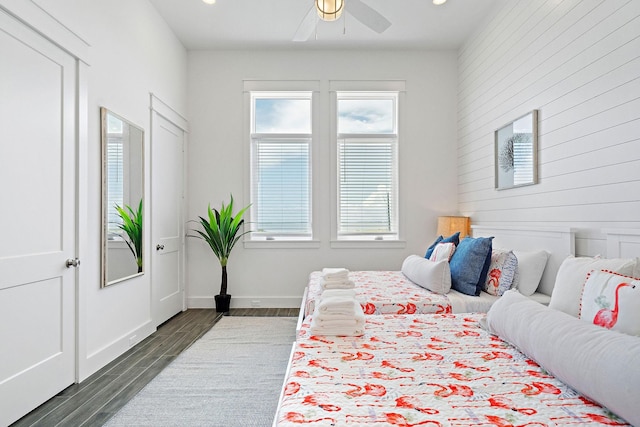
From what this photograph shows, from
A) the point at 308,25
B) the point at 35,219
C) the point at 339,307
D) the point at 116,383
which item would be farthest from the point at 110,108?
the point at 339,307

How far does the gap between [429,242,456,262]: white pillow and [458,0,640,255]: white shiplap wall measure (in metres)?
0.61

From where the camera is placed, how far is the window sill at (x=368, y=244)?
4785 mm

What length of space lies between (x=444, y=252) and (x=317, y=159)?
2059 millimetres

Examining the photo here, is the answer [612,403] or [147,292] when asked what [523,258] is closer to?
[612,403]

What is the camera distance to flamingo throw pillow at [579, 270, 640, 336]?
4.70 feet

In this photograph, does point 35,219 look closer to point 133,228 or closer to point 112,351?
point 133,228

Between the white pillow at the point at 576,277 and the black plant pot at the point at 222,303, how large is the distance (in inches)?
135

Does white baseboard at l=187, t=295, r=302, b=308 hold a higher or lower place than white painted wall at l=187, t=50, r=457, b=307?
lower

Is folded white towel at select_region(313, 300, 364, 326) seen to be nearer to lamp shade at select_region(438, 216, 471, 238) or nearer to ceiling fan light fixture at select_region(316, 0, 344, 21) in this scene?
ceiling fan light fixture at select_region(316, 0, 344, 21)

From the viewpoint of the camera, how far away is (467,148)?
4.50 meters

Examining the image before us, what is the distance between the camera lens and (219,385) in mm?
2543

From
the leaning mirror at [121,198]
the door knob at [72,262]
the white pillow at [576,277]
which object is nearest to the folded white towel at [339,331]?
the white pillow at [576,277]

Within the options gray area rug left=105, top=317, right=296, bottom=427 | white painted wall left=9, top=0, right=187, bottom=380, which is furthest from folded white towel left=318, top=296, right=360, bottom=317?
white painted wall left=9, top=0, right=187, bottom=380

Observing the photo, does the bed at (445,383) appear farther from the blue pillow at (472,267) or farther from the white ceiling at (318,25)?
the white ceiling at (318,25)
